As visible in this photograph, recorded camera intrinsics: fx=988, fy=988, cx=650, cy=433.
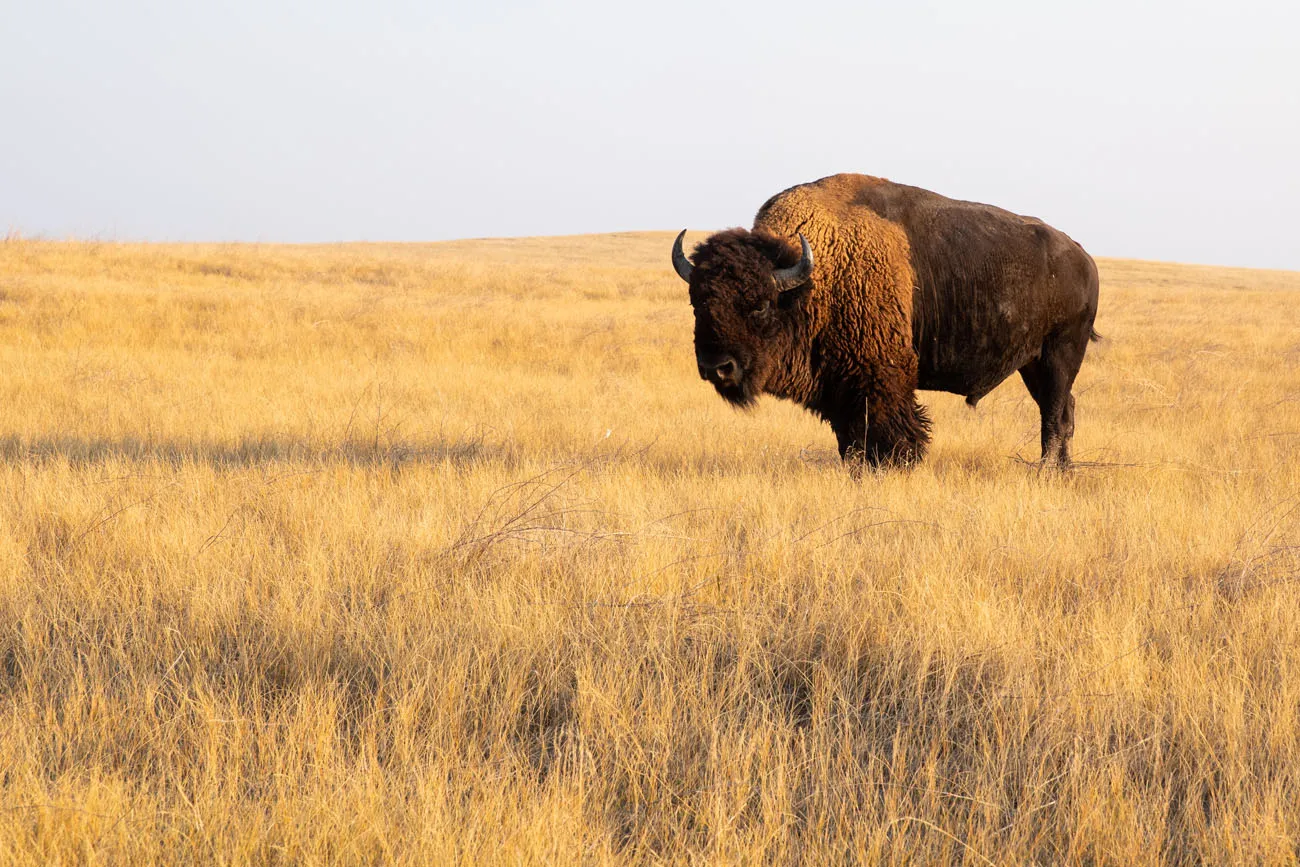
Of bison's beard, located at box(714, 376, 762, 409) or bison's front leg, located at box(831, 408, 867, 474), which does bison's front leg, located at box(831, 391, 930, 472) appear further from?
bison's beard, located at box(714, 376, 762, 409)

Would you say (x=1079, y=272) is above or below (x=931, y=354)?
above

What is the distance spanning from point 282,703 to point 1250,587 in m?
4.07

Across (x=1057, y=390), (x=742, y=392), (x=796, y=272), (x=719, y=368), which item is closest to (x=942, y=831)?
(x=719, y=368)

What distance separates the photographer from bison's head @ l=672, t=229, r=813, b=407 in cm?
661

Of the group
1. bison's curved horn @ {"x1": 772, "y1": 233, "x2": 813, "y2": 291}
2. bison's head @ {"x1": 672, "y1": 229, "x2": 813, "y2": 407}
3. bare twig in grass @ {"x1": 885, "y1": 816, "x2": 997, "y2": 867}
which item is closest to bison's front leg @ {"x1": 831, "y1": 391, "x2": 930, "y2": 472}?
bison's head @ {"x1": 672, "y1": 229, "x2": 813, "y2": 407}

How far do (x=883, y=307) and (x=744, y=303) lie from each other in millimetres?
1266

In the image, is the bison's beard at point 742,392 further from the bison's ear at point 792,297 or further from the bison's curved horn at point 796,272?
the bison's curved horn at point 796,272

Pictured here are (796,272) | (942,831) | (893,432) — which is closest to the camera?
(942,831)

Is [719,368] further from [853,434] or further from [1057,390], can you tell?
[1057,390]

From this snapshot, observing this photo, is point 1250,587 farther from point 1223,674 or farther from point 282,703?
point 282,703

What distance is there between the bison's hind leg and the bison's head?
98.9 inches

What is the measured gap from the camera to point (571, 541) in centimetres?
490

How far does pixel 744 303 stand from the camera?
6.65 meters

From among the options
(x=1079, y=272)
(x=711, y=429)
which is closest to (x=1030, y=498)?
(x=1079, y=272)
